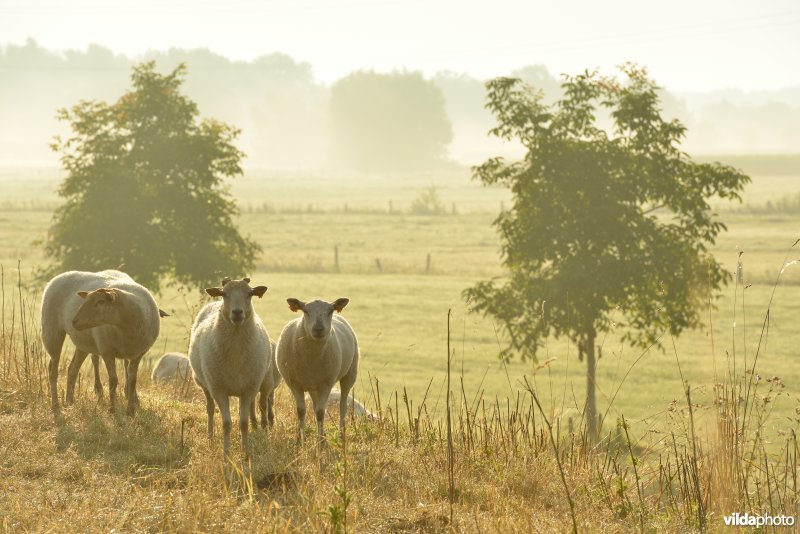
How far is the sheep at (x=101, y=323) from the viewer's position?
36.4 feet

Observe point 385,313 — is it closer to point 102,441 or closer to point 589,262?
point 589,262

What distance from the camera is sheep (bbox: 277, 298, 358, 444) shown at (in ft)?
34.2

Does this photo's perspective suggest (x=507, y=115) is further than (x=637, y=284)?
Yes

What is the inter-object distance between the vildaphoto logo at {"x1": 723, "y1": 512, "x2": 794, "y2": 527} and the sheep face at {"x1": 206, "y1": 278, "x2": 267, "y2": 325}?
5160mm

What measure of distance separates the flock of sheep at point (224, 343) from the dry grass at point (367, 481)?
58 cm

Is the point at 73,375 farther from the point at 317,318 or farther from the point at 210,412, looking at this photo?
the point at 317,318

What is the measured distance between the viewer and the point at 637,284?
2023cm

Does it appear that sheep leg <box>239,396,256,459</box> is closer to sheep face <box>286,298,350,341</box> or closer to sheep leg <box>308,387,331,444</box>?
sheep leg <box>308,387,331,444</box>

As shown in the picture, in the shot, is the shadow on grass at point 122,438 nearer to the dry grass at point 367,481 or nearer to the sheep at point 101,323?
the dry grass at point 367,481

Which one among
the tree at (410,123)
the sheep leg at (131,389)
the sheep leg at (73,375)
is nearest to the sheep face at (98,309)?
the sheep leg at (131,389)

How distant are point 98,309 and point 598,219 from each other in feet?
41.8

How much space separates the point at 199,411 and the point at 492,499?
5658 millimetres

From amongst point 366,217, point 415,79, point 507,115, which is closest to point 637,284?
point 507,115

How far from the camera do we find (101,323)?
11156 millimetres
